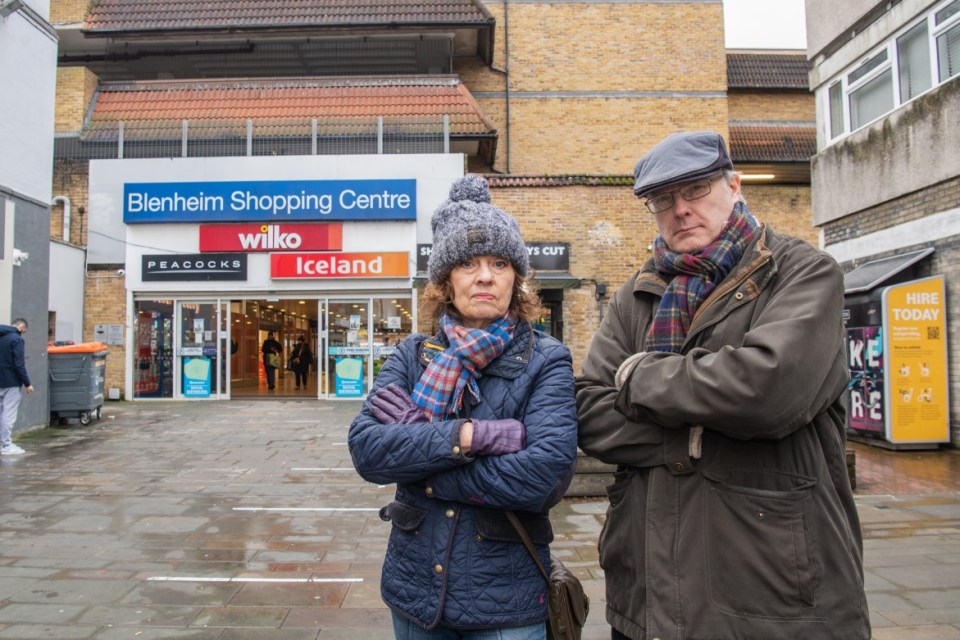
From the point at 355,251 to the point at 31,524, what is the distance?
34.3 ft

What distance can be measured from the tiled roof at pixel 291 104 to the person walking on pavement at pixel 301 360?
5.53 meters

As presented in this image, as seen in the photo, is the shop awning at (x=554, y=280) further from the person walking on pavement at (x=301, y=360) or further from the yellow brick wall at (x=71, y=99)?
the yellow brick wall at (x=71, y=99)

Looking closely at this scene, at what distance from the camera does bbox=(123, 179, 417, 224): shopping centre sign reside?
600 inches

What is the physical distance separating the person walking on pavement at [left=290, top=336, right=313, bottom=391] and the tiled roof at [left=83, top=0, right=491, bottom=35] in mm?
8854

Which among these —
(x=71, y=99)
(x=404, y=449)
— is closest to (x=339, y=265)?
(x=71, y=99)

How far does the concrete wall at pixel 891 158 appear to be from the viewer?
8602 mm

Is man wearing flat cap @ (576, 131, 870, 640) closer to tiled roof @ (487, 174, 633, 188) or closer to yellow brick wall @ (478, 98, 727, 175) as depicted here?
tiled roof @ (487, 174, 633, 188)

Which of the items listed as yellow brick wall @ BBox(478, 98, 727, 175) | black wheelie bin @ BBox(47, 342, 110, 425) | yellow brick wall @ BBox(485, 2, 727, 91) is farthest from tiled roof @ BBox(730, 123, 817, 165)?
black wheelie bin @ BBox(47, 342, 110, 425)

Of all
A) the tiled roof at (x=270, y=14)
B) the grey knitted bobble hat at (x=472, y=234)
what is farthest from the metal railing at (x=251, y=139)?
the grey knitted bobble hat at (x=472, y=234)

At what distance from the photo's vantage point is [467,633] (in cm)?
177

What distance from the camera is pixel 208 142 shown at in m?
16.0

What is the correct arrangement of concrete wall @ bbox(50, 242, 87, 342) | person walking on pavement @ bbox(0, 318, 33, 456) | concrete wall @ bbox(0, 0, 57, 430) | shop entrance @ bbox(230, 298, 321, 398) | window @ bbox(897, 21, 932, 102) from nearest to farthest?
1. person walking on pavement @ bbox(0, 318, 33, 456)
2. window @ bbox(897, 21, 932, 102)
3. concrete wall @ bbox(0, 0, 57, 430)
4. concrete wall @ bbox(50, 242, 87, 342)
5. shop entrance @ bbox(230, 298, 321, 398)

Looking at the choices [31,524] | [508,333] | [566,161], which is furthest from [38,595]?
[566,161]

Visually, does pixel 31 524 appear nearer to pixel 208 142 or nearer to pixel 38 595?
pixel 38 595
